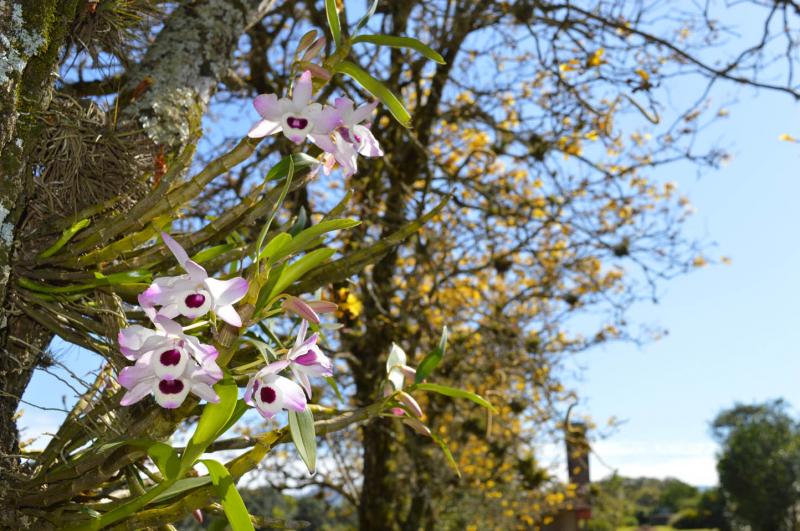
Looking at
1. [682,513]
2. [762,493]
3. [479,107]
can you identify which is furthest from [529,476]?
[682,513]

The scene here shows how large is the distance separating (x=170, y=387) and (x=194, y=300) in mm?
89

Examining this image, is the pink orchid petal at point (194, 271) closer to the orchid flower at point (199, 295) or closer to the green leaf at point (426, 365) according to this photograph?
the orchid flower at point (199, 295)

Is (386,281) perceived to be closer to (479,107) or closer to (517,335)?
(517,335)

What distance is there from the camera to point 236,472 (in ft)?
2.48

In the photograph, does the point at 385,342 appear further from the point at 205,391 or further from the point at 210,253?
the point at 205,391

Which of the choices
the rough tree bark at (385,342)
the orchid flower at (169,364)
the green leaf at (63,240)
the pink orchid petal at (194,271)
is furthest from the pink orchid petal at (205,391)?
the rough tree bark at (385,342)

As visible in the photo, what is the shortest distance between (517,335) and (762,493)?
31.5 metres

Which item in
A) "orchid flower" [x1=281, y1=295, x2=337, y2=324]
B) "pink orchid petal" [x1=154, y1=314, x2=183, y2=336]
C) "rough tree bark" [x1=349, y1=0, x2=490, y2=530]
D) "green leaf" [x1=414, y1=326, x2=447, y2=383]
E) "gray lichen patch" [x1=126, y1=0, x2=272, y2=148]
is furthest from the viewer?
"rough tree bark" [x1=349, y1=0, x2=490, y2=530]

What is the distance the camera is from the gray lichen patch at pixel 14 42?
83cm

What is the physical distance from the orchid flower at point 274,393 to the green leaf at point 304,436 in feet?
0.07

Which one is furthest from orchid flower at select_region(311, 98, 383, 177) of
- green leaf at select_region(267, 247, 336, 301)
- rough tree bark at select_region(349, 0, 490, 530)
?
rough tree bark at select_region(349, 0, 490, 530)

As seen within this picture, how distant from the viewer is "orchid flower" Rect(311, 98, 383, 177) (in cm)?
82

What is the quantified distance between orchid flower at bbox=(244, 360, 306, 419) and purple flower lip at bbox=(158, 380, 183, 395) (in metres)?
0.07

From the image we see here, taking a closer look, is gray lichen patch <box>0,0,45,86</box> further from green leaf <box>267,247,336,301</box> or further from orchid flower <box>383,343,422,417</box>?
orchid flower <box>383,343,422,417</box>
